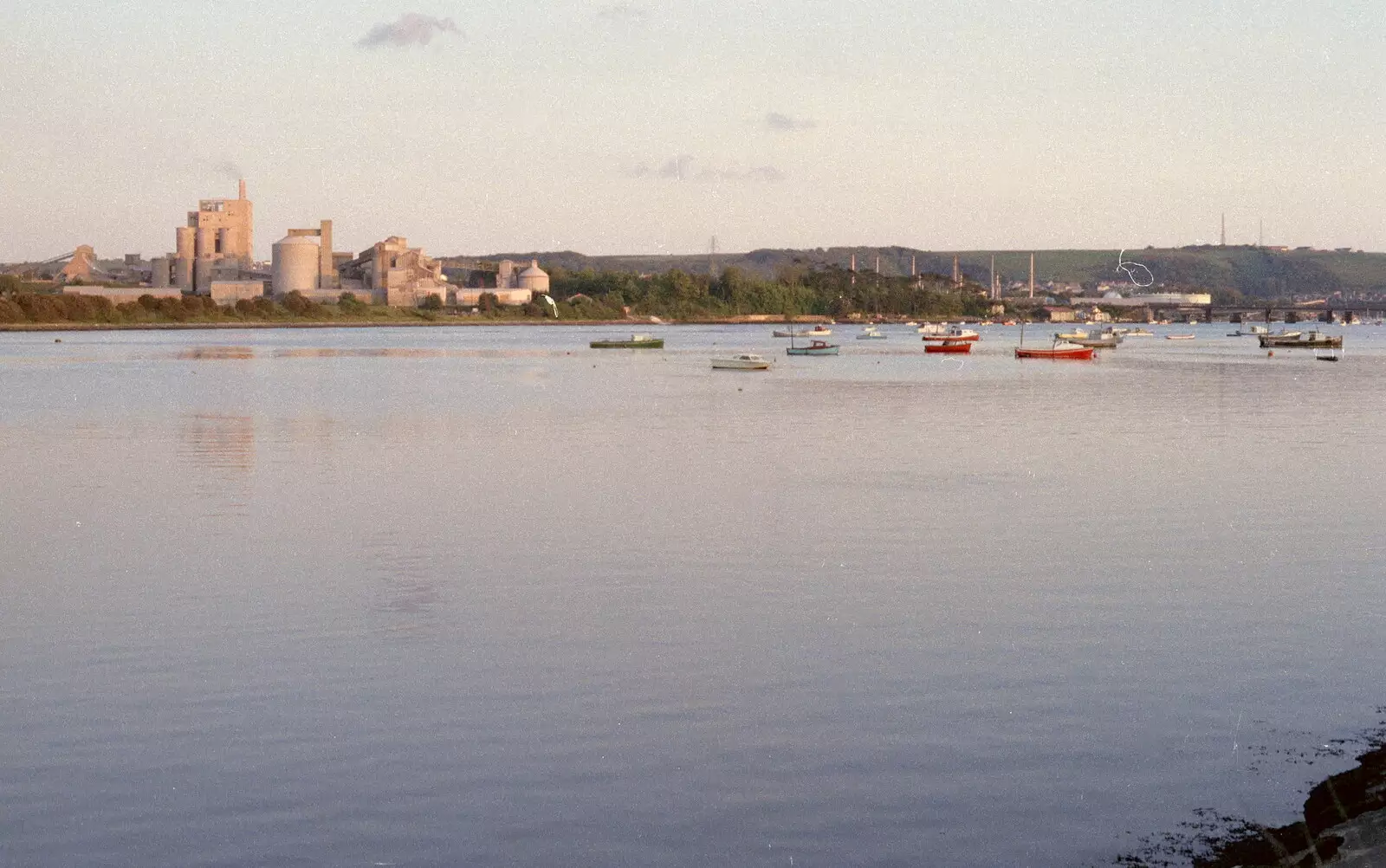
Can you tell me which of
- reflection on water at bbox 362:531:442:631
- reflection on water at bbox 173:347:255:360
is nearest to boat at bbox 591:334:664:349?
reflection on water at bbox 173:347:255:360

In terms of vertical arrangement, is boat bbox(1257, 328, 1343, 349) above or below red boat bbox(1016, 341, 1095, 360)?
above

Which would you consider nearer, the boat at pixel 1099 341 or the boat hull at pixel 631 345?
the boat hull at pixel 631 345

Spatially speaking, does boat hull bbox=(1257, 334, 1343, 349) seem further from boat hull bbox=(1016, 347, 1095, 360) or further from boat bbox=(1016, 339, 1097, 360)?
boat hull bbox=(1016, 347, 1095, 360)

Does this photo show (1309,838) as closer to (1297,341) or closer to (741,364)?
(741,364)

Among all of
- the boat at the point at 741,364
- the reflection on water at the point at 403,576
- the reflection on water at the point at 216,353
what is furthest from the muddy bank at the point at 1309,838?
the reflection on water at the point at 216,353

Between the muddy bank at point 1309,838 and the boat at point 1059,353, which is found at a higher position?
the boat at point 1059,353

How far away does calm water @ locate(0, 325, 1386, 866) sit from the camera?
1320cm

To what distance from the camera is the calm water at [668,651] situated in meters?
13.2

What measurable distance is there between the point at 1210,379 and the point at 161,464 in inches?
3116

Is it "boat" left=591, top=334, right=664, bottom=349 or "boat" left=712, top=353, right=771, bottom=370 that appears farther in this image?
"boat" left=591, top=334, right=664, bottom=349

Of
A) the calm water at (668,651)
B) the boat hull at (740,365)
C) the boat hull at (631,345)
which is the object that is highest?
the boat hull at (631,345)

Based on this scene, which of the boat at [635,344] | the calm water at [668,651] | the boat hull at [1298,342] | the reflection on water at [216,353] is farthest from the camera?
the boat hull at [1298,342]

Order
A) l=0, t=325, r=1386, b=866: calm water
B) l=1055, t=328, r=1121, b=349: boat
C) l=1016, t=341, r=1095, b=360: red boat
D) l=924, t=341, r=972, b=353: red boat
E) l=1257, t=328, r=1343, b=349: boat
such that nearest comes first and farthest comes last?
1. l=0, t=325, r=1386, b=866: calm water
2. l=1016, t=341, r=1095, b=360: red boat
3. l=924, t=341, r=972, b=353: red boat
4. l=1257, t=328, r=1343, b=349: boat
5. l=1055, t=328, r=1121, b=349: boat

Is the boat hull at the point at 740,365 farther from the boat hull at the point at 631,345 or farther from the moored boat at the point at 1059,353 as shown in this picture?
the boat hull at the point at 631,345
